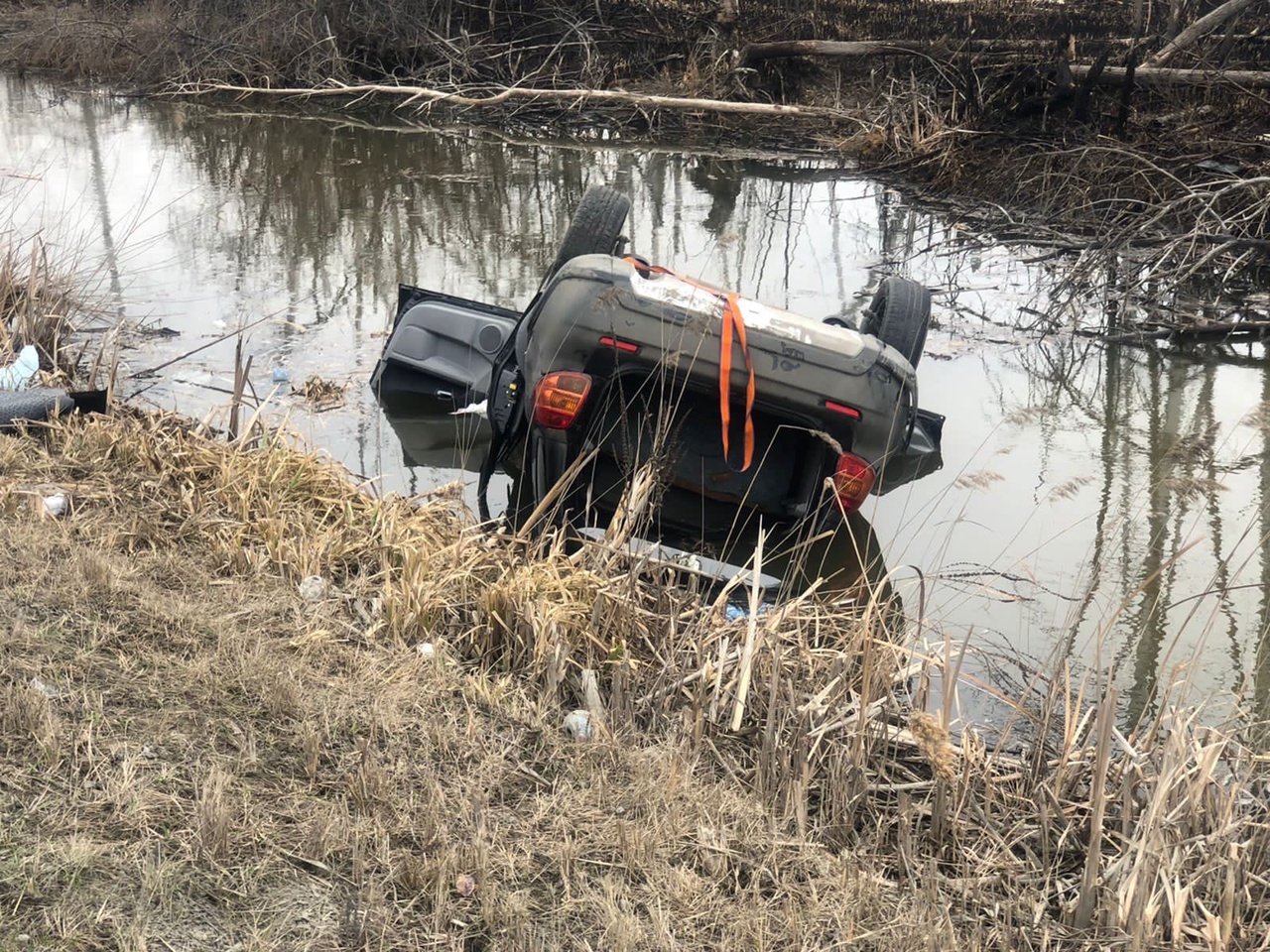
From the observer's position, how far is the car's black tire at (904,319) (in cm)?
538

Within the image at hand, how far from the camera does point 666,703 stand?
331 centimetres

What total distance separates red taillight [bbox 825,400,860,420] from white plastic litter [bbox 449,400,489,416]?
2.10 m

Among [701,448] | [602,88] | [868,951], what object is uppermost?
[602,88]

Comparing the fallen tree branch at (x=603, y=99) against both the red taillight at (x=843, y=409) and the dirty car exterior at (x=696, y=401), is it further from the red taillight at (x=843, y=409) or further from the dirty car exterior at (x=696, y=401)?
the red taillight at (x=843, y=409)

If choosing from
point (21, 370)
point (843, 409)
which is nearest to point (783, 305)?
point (843, 409)

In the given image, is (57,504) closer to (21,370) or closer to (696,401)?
(21,370)

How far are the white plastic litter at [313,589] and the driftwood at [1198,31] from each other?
9.74 m

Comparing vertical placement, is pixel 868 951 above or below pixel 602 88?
below

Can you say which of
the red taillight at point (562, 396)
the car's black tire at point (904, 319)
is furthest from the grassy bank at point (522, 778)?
the car's black tire at point (904, 319)

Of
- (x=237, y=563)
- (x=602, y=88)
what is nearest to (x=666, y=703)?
(x=237, y=563)

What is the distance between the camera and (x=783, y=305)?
7.68 meters

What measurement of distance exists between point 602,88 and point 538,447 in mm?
10708

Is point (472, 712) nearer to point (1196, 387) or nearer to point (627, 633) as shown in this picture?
point (627, 633)

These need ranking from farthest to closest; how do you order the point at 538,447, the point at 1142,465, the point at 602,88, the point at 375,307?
the point at 602,88 → the point at 375,307 → the point at 1142,465 → the point at 538,447
